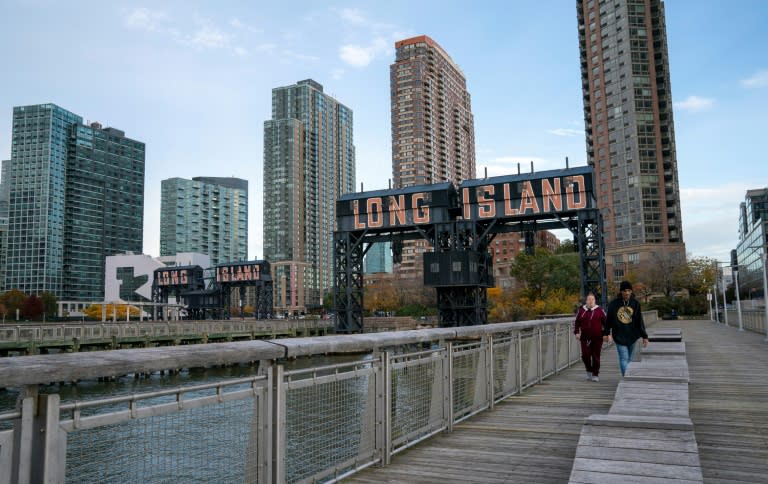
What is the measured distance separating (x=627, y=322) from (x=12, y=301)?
129 meters

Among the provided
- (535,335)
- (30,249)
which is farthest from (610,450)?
(30,249)

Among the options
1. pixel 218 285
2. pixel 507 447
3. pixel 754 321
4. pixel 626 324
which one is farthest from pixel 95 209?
pixel 507 447

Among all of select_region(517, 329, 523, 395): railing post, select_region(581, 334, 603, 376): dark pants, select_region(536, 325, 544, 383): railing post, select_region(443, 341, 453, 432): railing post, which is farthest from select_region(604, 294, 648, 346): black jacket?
select_region(443, 341, 453, 432): railing post

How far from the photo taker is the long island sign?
4519cm

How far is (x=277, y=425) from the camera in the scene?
4.96 meters

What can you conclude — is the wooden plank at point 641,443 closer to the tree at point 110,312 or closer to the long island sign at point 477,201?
the long island sign at point 477,201

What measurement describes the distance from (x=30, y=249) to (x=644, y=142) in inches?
6479

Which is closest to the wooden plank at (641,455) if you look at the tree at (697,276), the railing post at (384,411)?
the railing post at (384,411)

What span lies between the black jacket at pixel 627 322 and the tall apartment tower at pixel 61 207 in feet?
600

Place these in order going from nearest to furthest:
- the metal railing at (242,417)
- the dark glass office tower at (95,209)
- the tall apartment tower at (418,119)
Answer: the metal railing at (242,417)
the tall apartment tower at (418,119)
the dark glass office tower at (95,209)

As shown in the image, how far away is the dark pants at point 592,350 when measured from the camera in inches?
524

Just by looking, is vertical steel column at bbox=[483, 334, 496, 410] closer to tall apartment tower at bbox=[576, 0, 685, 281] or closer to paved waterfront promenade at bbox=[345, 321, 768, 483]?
paved waterfront promenade at bbox=[345, 321, 768, 483]

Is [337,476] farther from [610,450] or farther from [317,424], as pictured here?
[610,450]

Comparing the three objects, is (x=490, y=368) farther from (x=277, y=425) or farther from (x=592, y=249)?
(x=592, y=249)
